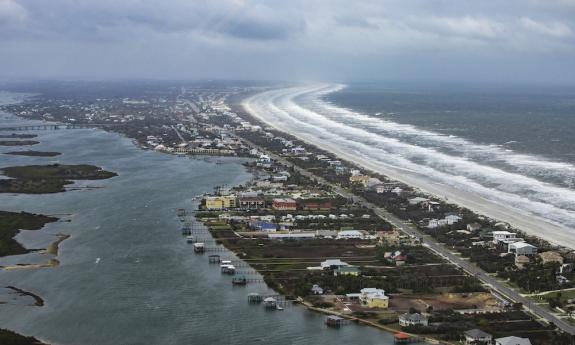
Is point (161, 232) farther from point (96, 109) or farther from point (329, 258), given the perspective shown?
point (96, 109)

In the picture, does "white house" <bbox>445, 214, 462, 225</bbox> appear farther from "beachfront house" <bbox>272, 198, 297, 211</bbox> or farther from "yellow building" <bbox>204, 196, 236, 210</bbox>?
"yellow building" <bbox>204, 196, 236, 210</bbox>

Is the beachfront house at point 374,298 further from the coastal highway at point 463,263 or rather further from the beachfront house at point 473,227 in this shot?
the beachfront house at point 473,227

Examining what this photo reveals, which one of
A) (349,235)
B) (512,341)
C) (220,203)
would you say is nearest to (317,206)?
(220,203)

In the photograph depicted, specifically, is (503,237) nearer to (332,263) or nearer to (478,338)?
(332,263)

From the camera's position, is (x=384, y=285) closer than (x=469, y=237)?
Yes

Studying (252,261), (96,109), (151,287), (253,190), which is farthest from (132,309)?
(96,109)

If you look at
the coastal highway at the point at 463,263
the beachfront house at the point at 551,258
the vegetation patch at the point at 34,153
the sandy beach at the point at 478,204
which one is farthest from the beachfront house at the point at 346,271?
the vegetation patch at the point at 34,153
